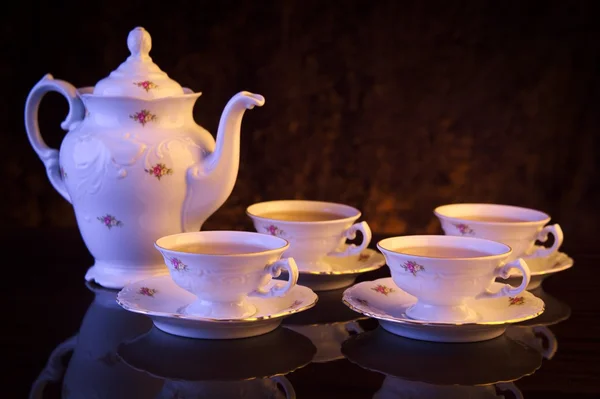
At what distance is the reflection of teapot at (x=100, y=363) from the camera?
831 mm

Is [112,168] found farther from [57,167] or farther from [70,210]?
[70,210]

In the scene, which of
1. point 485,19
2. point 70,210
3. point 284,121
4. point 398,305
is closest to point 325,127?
point 284,121

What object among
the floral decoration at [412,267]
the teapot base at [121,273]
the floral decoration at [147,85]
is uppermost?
the floral decoration at [147,85]

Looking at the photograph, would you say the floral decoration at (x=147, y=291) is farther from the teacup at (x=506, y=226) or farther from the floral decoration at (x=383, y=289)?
the teacup at (x=506, y=226)

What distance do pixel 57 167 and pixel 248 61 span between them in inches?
16.7

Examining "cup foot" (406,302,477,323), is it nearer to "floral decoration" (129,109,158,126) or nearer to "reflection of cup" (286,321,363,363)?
"reflection of cup" (286,321,363,363)

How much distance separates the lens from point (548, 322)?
1077 mm

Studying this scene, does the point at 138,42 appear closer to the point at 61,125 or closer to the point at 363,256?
the point at 61,125

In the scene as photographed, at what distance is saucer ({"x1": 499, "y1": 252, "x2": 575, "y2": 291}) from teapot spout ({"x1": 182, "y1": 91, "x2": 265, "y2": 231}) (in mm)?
373

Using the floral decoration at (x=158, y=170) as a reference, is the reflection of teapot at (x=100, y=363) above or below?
below

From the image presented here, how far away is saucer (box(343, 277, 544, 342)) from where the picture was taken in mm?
968

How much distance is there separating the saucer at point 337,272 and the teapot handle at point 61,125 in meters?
0.32

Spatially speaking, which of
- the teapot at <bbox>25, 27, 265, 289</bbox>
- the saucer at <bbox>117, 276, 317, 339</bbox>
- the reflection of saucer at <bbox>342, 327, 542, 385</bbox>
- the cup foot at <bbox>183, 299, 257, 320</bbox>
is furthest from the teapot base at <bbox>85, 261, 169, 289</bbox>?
the reflection of saucer at <bbox>342, 327, 542, 385</bbox>

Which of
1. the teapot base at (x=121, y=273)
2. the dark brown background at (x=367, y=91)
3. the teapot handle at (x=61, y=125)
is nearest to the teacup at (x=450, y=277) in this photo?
the teapot base at (x=121, y=273)
